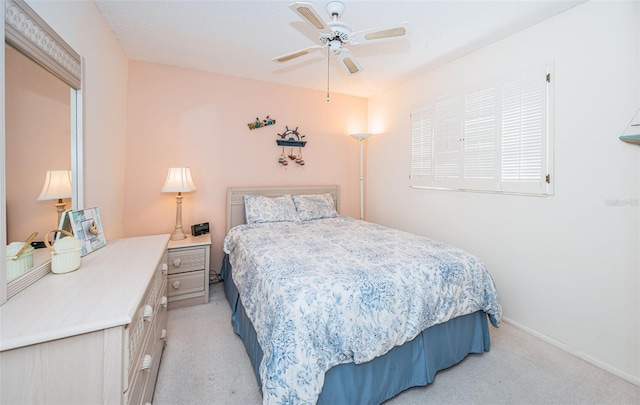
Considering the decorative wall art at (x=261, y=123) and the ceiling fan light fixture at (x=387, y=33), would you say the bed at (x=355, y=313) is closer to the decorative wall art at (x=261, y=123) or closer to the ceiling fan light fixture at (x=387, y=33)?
the ceiling fan light fixture at (x=387, y=33)

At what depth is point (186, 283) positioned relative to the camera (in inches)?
109

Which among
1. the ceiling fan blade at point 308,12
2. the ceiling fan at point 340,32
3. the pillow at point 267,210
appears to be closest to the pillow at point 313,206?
the pillow at point 267,210

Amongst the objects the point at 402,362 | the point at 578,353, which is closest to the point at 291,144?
the point at 402,362

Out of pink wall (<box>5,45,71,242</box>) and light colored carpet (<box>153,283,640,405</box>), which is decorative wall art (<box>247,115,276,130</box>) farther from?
light colored carpet (<box>153,283,640,405</box>)

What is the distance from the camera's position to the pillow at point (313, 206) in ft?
11.3

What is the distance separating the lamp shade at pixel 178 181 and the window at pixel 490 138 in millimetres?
2680

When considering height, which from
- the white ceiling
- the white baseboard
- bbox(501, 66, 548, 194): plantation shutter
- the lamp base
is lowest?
the white baseboard

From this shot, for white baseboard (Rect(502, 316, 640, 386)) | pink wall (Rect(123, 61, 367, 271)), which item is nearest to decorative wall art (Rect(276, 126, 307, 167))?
pink wall (Rect(123, 61, 367, 271))

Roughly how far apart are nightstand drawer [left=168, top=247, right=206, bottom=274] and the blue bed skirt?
35.9 inches

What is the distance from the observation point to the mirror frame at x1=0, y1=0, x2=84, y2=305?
101 centimetres

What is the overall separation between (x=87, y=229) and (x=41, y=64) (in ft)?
3.00

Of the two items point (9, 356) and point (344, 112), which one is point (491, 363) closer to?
point (9, 356)

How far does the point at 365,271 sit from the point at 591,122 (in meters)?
1.96

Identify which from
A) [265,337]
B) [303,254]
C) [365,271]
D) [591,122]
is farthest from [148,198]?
[591,122]
